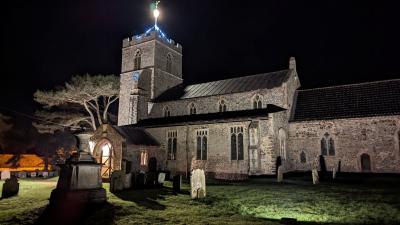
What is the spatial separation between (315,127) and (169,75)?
837 inches

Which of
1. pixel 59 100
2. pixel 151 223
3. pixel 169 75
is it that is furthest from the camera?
pixel 169 75

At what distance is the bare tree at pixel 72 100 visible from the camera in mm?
33188

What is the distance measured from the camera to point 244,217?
8.96 metres

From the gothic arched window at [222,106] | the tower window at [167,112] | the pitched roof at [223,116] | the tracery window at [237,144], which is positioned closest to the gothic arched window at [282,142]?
the pitched roof at [223,116]

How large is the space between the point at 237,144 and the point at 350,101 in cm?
1113

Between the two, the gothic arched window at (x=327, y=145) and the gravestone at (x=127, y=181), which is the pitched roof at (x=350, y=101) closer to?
the gothic arched window at (x=327, y=145)

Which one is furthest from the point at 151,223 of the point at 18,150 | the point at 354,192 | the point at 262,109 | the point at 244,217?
the point at 18,150

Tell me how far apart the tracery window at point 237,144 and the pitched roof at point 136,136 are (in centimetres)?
755

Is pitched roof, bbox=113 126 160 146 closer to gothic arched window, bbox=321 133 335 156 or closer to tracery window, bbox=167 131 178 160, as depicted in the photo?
tracery window, bbox=167 131 178 160

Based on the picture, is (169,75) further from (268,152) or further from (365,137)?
(365,137)

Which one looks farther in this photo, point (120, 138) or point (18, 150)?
point (18, 150)

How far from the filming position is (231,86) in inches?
1200

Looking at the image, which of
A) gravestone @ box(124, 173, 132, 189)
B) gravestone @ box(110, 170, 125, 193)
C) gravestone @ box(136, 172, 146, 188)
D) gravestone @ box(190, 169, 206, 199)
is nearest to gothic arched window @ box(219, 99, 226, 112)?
gravestone @ box(136, 172, 146, 188)

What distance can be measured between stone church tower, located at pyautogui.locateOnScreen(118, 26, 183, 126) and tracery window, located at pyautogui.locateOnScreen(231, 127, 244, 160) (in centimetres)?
1366
